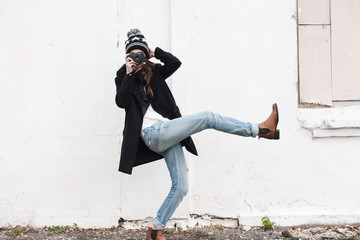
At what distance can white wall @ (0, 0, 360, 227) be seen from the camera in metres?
4.67

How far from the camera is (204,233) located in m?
4.60

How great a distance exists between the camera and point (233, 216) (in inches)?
190

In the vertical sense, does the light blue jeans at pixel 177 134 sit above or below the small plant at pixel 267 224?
above

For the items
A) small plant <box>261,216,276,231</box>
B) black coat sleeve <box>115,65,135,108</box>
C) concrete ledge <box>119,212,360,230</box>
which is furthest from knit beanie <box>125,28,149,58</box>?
small plant <box>261,216,276,231</box>

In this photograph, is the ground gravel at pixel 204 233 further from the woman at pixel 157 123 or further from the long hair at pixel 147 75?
the long hair at pixel 147 75

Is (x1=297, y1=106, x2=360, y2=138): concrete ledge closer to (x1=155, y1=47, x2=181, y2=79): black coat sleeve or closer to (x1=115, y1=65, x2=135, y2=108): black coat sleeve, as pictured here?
(x1=155, y1=47, x2=181, y2=79): black coat sleeve

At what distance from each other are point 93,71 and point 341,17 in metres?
2.68

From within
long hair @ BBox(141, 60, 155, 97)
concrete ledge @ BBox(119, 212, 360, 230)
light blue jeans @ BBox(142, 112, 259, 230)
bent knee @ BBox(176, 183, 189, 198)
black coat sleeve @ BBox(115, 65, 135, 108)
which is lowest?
concrete ledge @ BBox(119, 212, 360, 230)

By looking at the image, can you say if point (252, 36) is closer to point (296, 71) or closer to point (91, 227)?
point (296, 71)

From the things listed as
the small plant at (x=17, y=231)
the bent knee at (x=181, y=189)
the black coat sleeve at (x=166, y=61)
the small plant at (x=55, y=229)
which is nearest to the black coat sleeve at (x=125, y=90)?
the black coat sleeve at (x=166, y=61)

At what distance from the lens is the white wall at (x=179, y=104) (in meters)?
4.67

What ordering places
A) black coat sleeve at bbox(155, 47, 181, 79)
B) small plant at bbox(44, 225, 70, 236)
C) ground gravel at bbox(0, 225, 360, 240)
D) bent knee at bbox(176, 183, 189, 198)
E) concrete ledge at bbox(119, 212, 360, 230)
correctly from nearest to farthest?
1. bent knee at bbox(176, 183, 189, 198)
2. black coat sleeve at bbox(155, 47, 181, 79)
3. ground gravel at bbox(0, 225, 360, 240)
4. small plant at bbox(44, 225, 70, 236)
5. concrete ledge at bbox(119, 212, 360, 230)

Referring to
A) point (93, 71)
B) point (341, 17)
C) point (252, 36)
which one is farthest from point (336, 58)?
point (93, 71)

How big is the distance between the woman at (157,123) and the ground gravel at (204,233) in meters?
0.71
